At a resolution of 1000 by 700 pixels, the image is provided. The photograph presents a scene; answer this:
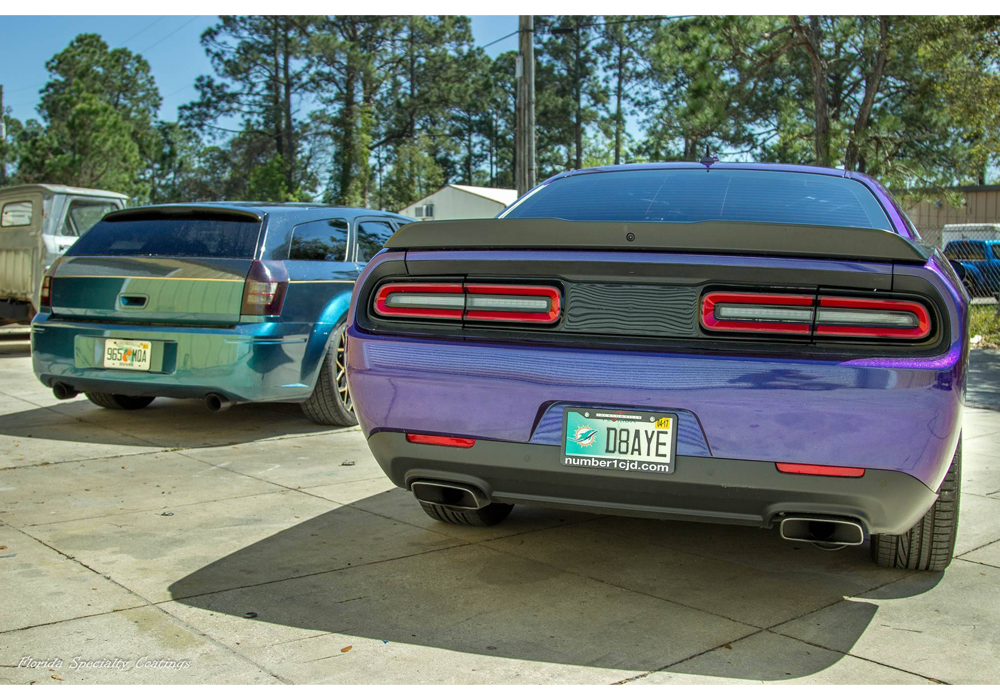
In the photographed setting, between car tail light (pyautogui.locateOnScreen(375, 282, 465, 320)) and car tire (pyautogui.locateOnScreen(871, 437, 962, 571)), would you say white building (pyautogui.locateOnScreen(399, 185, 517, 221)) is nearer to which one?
car tire (pyautogui.locateOnScreen(871, 437, 962, 571))

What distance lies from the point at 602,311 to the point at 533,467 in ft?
1.69

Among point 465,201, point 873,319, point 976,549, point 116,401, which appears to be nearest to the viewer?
point 873,319

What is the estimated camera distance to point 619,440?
9.39 ft

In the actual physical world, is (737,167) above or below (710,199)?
above

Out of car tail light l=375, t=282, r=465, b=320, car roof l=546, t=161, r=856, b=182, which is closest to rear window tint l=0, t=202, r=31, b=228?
car roof l=546, t=161, r=856, b=182

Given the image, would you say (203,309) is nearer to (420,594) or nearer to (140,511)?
(140,511)

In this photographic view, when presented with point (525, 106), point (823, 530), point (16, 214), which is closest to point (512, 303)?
A: point (823, 530)

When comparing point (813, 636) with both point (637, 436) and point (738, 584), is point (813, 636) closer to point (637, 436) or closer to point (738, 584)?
point (738, 584)

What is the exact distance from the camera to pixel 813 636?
2936mm

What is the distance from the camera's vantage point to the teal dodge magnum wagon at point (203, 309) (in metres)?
5.77

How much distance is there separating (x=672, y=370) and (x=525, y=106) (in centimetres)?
1446

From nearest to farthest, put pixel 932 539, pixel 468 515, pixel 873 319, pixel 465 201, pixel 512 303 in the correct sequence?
1. pixel 873 319
2. pixel 512 303
3. pixel 932 539
4. pixel 468 515
5. pixel 465 201

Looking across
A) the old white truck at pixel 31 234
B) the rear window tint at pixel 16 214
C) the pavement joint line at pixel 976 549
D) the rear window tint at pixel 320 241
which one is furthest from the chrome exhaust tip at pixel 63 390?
the rear window tint at pixel 16 214

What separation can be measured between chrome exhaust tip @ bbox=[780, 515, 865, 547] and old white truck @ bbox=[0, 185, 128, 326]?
34.9 ft
